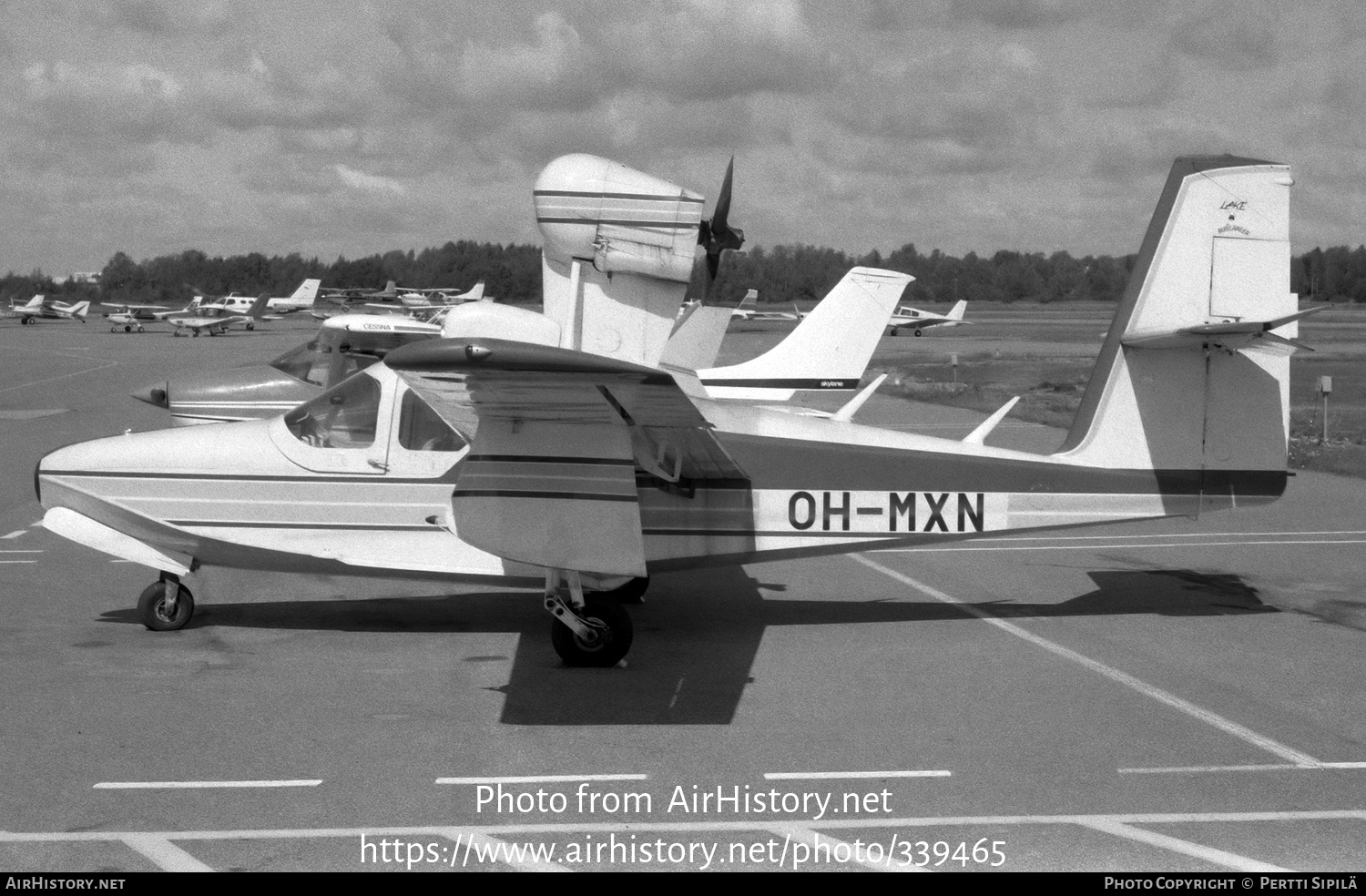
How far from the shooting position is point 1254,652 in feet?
29.0

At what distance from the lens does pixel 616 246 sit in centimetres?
767

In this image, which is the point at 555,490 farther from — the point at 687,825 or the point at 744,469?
Result: the point at 687,825

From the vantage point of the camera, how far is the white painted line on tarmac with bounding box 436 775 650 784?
20.7 ft

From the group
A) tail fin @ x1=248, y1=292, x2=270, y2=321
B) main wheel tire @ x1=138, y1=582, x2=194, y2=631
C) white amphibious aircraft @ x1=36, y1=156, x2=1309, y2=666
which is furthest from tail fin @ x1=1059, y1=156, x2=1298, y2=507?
tail fin @ x1=248, y1=292, x2=270, y2=321

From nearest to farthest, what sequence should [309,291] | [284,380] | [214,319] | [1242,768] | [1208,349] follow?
[1242,768] < [1208,349] < [284,380] < [214,319] < [309,291]

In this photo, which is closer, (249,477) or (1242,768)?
(1242,768)

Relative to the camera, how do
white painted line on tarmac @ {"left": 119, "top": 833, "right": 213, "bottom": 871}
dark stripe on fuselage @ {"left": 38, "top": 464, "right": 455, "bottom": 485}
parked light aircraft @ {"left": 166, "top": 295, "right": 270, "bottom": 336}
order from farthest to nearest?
parked light aircraft @ {"left": 166, "top": 295, "right": 270, "bottom": 336} → dark stripe on fuselage @ {"left": 38, "top": 464, "right": 455, "bottom": 485} → white painted line on tarmac @ {"left": 119, "top": 833, "right": 213, "bottom": 871}

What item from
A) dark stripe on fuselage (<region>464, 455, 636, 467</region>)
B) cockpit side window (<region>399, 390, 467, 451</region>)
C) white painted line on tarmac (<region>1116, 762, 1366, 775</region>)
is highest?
cockpit side window (<region>399, 390, 467, 451</region>)

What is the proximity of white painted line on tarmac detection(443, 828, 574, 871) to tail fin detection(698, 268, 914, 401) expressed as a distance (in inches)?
481

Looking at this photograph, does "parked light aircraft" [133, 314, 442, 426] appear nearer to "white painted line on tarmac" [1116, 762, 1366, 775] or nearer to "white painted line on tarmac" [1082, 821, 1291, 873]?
"white painted line on tarmac" [1116, 762, 1366, 775]

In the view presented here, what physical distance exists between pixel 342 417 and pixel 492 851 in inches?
181

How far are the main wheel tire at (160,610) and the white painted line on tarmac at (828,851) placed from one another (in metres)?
5.47

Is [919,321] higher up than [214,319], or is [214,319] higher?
[214,319]

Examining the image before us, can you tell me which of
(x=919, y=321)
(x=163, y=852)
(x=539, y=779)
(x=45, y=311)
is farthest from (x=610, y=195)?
(x=45, y=311)
